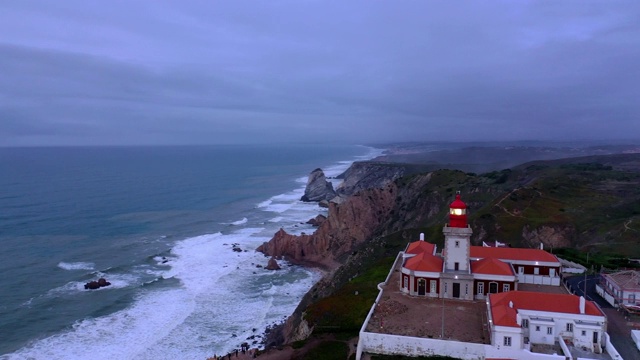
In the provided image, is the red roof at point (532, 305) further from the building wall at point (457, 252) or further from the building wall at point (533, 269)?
the building wall at point (533, 269)

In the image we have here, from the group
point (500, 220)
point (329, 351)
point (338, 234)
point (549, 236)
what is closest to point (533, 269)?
point (329, 351)

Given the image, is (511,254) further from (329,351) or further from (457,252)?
(329,351)

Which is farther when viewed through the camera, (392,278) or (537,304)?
(392,278)

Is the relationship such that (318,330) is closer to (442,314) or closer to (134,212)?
(442,314)

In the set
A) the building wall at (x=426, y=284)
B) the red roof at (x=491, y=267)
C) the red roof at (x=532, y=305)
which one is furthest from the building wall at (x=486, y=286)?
the red roof at (x=532, y=305)

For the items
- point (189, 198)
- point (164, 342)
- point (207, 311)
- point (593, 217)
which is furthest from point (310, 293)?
point (189, 198)
